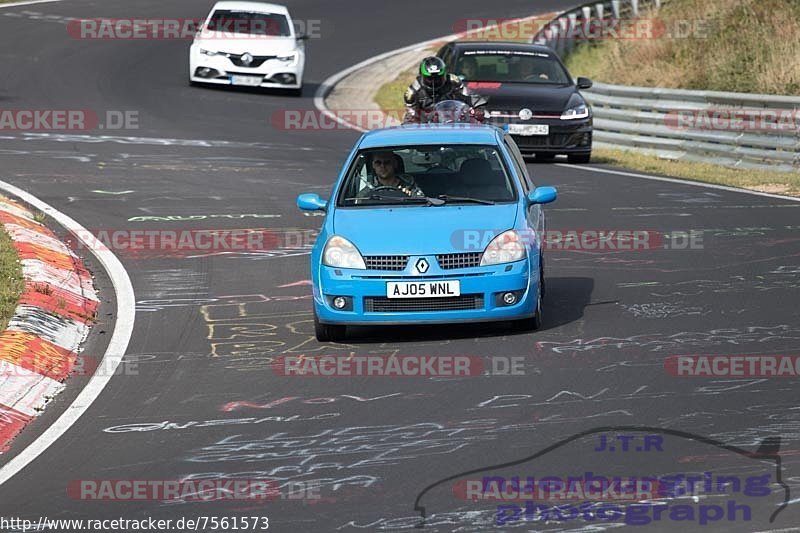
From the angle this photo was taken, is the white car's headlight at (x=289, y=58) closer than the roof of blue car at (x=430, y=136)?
No

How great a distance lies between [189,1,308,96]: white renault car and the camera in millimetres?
28500

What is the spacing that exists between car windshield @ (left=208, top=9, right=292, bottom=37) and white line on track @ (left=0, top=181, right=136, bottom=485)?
12.1 m

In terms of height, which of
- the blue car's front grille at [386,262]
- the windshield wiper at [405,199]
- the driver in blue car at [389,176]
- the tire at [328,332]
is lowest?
the tire at [328,332]

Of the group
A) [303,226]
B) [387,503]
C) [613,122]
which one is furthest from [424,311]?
[613,122]

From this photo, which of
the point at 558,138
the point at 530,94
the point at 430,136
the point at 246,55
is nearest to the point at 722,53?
the point at 530,94

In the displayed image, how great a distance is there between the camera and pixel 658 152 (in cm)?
2327

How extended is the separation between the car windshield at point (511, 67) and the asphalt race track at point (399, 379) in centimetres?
290

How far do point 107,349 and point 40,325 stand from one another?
58cm

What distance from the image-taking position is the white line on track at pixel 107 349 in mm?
8336

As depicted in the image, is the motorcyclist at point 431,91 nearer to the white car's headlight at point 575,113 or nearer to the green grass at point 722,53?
the white car's headlight at point 575,113

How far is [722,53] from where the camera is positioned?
27062 mm

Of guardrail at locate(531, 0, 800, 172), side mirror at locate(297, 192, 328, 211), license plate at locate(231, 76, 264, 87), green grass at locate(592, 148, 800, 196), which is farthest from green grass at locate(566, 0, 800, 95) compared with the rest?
side mirror at locate(297, 192, 328, 211)

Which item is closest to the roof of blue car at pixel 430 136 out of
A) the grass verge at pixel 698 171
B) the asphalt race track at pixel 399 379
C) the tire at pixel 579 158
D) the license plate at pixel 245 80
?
the asphalt race track at pixel 399 379

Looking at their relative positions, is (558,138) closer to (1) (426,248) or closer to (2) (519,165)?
(2) (519,165)
